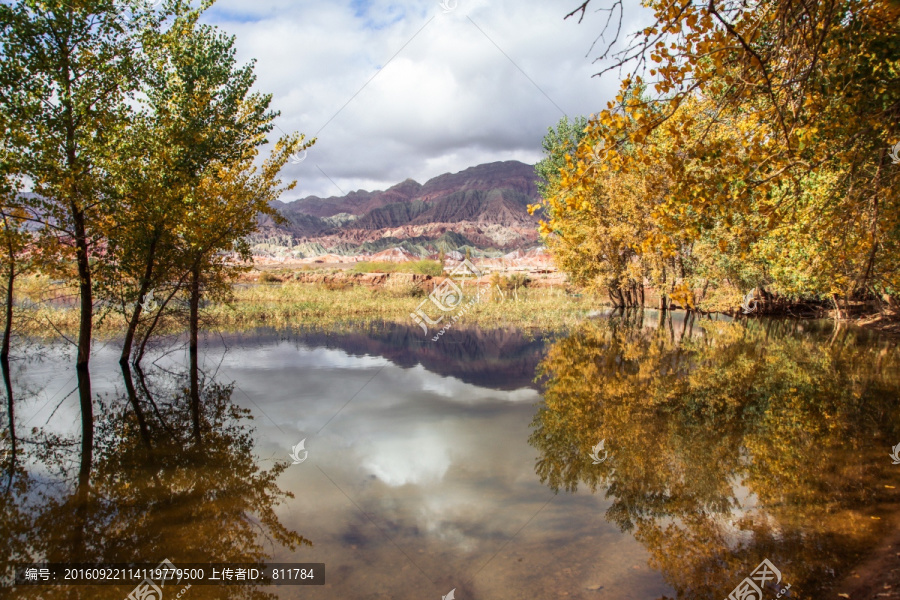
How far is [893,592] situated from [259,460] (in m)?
6.66

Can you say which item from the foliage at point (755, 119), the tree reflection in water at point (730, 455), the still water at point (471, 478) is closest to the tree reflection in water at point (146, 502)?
the still water at point (471, 478)

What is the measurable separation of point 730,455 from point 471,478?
11.6 ft

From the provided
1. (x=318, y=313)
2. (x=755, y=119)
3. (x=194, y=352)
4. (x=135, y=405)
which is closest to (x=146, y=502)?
(x=135, y=405)

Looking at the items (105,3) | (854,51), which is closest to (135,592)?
(854,51)

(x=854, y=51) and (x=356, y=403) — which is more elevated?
(x=854, y=51)

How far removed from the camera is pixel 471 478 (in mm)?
6145

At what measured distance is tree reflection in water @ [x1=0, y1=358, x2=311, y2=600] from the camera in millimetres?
4332

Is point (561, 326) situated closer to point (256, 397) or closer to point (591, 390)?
point (591, 390)

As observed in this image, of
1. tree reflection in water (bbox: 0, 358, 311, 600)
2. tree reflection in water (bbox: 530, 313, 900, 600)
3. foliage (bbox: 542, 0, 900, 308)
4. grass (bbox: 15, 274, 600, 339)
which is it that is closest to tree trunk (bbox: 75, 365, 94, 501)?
tree reflection in water (bbox: 0, 358, 311, 600)

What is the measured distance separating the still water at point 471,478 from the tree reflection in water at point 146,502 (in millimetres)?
25

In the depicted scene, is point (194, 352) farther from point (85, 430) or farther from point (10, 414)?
point (85, 430)

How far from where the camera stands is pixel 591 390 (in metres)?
9.95

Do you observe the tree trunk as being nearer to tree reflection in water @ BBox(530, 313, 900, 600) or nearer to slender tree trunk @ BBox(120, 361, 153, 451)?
slender tree trunk @ BBox(120, 361, 153, 451)

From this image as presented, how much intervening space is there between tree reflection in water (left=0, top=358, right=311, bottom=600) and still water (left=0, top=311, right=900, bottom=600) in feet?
0.08
